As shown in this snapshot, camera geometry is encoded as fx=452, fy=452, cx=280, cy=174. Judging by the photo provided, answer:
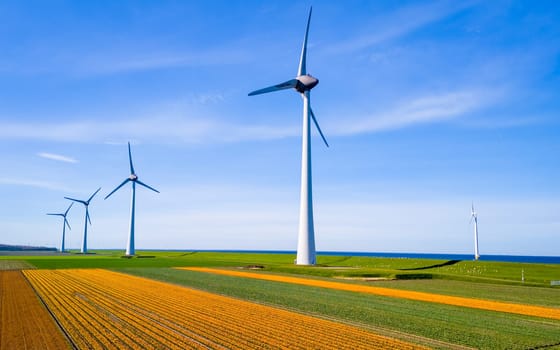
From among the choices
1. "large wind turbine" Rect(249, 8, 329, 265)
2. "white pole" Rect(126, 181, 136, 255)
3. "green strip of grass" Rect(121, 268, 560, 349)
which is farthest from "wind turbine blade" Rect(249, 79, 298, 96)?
"white pole" Rect(126, 181, 136, 255)

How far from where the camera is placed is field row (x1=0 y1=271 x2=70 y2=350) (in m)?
19.0

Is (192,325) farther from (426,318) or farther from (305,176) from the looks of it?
(305,176)

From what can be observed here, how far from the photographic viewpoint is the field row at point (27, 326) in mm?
18984

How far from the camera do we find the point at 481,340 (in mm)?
20328

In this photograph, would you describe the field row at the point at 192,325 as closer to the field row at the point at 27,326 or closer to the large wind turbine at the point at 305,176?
the field row at the point at 27,326

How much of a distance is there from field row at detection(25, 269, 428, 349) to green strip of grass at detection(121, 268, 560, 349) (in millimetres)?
2589

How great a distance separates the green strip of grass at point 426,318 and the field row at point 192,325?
259 centimetres

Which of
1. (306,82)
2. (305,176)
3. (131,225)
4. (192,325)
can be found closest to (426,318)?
(192,325)

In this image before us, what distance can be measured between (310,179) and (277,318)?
47.6m

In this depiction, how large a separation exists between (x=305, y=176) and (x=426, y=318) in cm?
4709

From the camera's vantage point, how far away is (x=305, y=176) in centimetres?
7225

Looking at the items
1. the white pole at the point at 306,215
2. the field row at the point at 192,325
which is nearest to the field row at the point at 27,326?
the field row at the point at 192,325

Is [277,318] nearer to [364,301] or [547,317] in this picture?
[364,301]

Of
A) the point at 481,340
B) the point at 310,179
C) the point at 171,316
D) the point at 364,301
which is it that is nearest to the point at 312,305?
the point at 364,301
